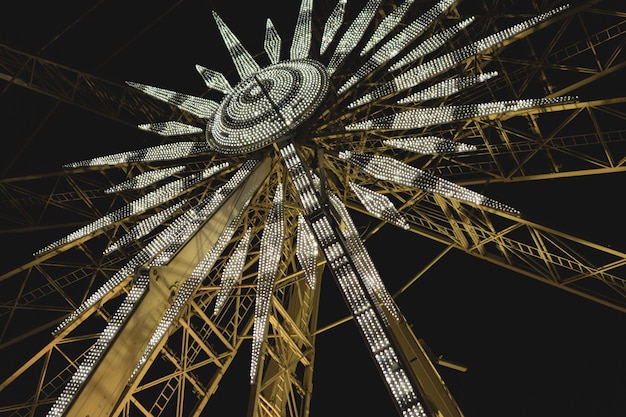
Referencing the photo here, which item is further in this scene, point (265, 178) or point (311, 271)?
point (265, 178)

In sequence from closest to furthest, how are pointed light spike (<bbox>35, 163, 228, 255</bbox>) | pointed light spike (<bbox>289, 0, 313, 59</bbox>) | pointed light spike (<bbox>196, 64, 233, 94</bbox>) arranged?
pointed light spike (<bbox>35, 163, 228, 255</bbox>)
pointed light spike (<bbox>289, 0, 313, 59</bbox>)
pointed light spike (<bbox>196, 64, 233, 94</bbox>)

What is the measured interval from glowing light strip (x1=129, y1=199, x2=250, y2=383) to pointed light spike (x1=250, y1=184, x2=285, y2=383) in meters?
0.69

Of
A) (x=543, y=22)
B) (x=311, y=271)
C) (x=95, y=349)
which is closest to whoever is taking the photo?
(x=95, y=349)

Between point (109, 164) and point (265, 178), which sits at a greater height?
point (109, 164)

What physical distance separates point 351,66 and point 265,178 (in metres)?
4.79

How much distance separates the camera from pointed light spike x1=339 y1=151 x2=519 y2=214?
876cm

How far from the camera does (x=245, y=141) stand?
1058cm

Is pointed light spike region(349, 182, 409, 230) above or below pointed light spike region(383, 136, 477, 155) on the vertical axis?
below

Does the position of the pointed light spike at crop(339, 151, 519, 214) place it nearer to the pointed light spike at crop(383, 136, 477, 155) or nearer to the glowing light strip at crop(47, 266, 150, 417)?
the pointed light spike at crop(383, 136, 477, 155)

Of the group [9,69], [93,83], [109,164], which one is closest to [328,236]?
[109,164]

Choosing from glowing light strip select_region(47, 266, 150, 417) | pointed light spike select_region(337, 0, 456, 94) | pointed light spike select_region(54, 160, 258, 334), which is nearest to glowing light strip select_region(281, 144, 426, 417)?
pointed light spike select_region(54, 160, 258, 334)

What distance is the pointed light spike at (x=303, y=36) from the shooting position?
41.1 feet

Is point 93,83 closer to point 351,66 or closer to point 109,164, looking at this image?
point 109,164

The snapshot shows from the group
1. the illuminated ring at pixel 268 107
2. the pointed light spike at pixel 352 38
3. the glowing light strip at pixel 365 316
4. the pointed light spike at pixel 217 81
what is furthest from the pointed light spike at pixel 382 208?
the pointed light spike at pixel 217 81
